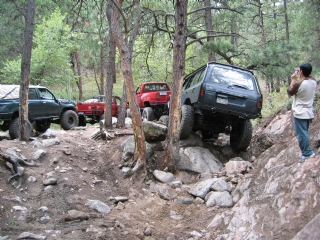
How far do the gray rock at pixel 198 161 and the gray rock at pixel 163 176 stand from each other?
1.76ft

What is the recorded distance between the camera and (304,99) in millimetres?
4551

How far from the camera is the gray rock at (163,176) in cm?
658

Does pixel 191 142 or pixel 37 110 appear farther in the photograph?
pixel 37 110

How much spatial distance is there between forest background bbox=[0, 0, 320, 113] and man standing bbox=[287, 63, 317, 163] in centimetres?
280

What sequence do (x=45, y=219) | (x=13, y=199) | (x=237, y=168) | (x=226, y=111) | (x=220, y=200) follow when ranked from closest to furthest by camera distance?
A: (x=45, y=219), (x=13, y=199), (x=220, y=200), (x=237, y=168), (x=226, y=111)

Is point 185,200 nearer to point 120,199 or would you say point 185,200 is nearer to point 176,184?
point 176,184

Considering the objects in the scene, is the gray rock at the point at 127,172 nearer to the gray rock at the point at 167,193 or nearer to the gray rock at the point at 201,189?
the gray rock at the point at 167,193

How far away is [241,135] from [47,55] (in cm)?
1610

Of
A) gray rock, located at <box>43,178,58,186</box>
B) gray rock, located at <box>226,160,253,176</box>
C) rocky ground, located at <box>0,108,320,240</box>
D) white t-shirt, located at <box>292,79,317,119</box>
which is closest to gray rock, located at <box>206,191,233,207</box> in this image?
rocky ground, located at <box>0,108,320,240</box>

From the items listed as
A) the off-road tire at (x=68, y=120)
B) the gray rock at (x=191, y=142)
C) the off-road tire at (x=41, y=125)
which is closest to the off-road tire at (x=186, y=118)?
the gray rock at (x=191, y=142)

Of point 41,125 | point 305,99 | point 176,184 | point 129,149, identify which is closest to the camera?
point 305,99

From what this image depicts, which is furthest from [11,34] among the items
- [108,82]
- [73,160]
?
[73,160]

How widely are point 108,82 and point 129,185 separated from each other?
5526 mm

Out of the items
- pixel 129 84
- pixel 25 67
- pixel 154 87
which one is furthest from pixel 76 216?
pixel 154 87
